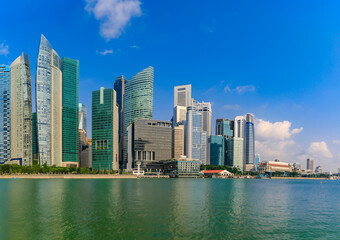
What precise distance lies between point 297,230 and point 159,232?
24156mm

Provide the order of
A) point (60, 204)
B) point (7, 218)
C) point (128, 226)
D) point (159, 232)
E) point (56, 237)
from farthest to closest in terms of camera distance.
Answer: point (60, 204) → point (7, 218) → point (128, 226) → point (159, 232) → point (56, 237)

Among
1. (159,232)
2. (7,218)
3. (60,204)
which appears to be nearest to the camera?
(159,232)

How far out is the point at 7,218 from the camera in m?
52.2

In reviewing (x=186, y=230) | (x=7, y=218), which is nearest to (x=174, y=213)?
(x=186, y=230)

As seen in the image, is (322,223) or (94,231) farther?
(322,223)

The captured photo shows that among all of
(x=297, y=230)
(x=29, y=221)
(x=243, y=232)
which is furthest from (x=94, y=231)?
(x=297, y=230)

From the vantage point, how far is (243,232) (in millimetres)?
45562

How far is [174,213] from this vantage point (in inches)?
2329

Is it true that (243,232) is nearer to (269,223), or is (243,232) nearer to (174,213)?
(269,223)

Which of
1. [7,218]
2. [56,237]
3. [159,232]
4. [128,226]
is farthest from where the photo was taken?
[7,218]

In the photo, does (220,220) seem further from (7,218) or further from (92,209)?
(7,218)

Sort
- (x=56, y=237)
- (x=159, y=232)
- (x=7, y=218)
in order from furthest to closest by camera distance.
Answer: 1. (x=7, y=218)
2. (x=159, y=232)
3. (x=56, y=237)

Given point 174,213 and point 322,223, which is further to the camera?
point 174,213

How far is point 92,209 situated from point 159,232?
2543 centimetres
